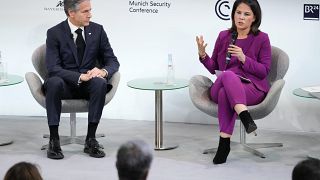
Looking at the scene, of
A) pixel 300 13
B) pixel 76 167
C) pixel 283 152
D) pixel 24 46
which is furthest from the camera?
pixel 24 46

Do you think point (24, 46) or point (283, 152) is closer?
point (283, 152)

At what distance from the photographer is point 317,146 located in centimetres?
611

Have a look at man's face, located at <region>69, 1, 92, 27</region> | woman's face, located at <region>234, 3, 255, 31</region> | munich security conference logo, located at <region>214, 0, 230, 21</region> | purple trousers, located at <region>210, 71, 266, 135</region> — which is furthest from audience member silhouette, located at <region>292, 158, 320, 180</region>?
munich security conference logo, located at <region>214, 0, 230, 21</region>

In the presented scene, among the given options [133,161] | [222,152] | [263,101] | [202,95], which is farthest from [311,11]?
[133,161]

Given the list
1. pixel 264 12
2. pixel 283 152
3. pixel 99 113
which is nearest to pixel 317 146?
pixel 283 152

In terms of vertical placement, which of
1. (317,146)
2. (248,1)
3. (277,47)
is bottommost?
(317,146)

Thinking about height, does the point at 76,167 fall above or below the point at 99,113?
below

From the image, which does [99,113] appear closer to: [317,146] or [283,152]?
[283,152]

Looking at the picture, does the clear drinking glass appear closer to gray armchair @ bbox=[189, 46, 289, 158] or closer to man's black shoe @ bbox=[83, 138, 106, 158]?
man's black shoe @ bbox=[83, 138, 106, 158]

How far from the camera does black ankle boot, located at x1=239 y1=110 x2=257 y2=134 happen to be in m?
5.32

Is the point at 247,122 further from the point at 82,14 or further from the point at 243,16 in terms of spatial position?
the point at 82,14

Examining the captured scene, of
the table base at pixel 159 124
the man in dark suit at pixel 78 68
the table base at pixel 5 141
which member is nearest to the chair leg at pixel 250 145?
the table base at pixel 159 124

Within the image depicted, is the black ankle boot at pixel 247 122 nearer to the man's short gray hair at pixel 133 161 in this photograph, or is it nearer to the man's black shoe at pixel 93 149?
the man's black shoe at pixel 93 149

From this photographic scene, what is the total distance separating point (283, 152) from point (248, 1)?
1.34 meters
